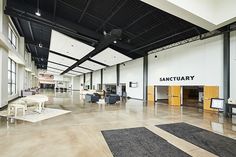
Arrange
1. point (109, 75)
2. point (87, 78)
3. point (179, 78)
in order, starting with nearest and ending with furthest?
point (179, 78) < point (109, 75) < point (87, 78)

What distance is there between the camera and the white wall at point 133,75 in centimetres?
1416

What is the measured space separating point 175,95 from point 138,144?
26.5 feet

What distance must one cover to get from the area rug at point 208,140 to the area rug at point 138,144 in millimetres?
702

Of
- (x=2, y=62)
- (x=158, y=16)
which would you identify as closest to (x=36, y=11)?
(x=2, y=62)

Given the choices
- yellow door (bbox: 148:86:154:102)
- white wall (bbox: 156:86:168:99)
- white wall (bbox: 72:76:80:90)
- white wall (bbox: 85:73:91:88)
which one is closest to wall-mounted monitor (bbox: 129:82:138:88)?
yellow door (bbox: 148:86:154:102)

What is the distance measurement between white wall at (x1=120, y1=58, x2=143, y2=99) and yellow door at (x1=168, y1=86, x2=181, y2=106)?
3590 millimetres

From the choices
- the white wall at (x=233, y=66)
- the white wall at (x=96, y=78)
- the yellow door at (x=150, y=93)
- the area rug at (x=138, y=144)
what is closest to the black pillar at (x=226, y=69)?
the white wall at (x=233, y=66)

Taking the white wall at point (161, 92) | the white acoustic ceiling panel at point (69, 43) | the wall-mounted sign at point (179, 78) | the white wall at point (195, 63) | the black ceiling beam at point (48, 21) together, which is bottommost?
the white wall at point (161, 92)

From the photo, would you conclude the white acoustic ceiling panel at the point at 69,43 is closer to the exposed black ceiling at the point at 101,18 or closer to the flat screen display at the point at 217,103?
the exposed black ceiling at the point at 101,18

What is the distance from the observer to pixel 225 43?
7113 mm

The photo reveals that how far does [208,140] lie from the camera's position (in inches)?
145

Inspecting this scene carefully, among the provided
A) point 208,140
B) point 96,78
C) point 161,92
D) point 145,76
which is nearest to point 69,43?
point 145,76

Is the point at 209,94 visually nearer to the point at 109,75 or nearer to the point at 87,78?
the point at 109,75

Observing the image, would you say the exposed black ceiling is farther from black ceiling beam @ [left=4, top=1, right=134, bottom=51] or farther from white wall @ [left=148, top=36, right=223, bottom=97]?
white wall @ [left=148, top=36, right=223, bottom=97]
